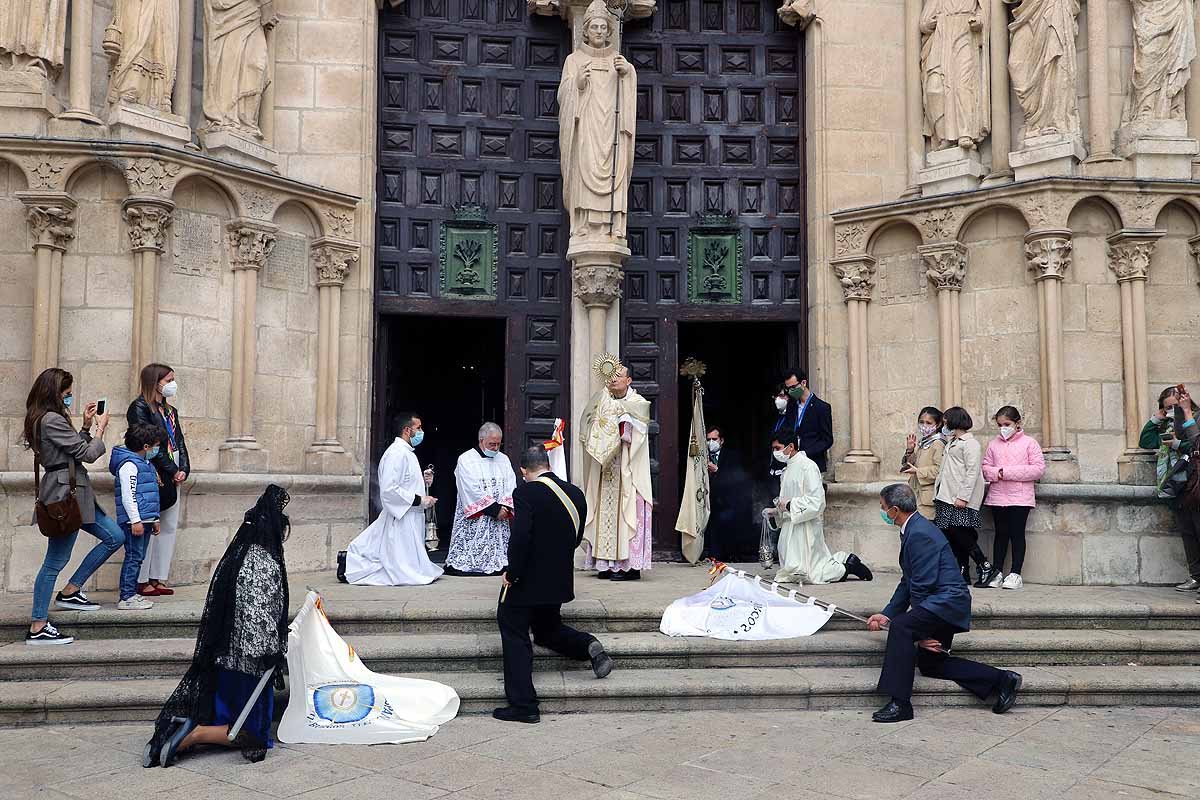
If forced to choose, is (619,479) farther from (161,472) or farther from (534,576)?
(161,472)

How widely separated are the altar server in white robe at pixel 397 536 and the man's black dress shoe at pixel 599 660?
3045 millimetres

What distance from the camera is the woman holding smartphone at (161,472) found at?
8156 millimetres

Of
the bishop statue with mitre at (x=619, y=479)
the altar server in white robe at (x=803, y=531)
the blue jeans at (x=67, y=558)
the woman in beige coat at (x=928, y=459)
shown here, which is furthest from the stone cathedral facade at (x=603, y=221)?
the bishop statue with mitre at (x=619, y=479)

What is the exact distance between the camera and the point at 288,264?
10672mm

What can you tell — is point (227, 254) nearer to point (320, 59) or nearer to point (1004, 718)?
point (320, 59)

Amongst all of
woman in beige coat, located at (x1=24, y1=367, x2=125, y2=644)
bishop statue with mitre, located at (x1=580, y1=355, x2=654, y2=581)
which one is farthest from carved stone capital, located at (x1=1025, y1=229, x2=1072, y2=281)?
woman in beige coat, located at (x1=24, y1=367, x2=125, y2=644)

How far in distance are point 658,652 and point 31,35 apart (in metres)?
7.67

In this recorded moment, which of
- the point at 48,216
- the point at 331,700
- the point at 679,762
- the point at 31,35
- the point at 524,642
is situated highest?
the point at 31,35

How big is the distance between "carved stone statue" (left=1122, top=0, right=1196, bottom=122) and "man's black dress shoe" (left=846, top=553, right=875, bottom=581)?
5.27 meters

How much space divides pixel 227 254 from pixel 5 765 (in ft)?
19.2

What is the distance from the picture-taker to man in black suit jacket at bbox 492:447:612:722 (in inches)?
246

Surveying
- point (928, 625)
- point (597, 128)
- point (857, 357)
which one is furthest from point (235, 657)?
point (857, 357)

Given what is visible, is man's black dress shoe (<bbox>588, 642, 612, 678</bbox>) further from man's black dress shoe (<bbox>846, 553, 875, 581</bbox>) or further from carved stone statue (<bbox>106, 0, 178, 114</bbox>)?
carved stone statue (<bbox>106, 0, 178, 114</bbox>)

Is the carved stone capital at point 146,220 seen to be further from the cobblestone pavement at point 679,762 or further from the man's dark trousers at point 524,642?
the man's dark trousers at point 524,642
